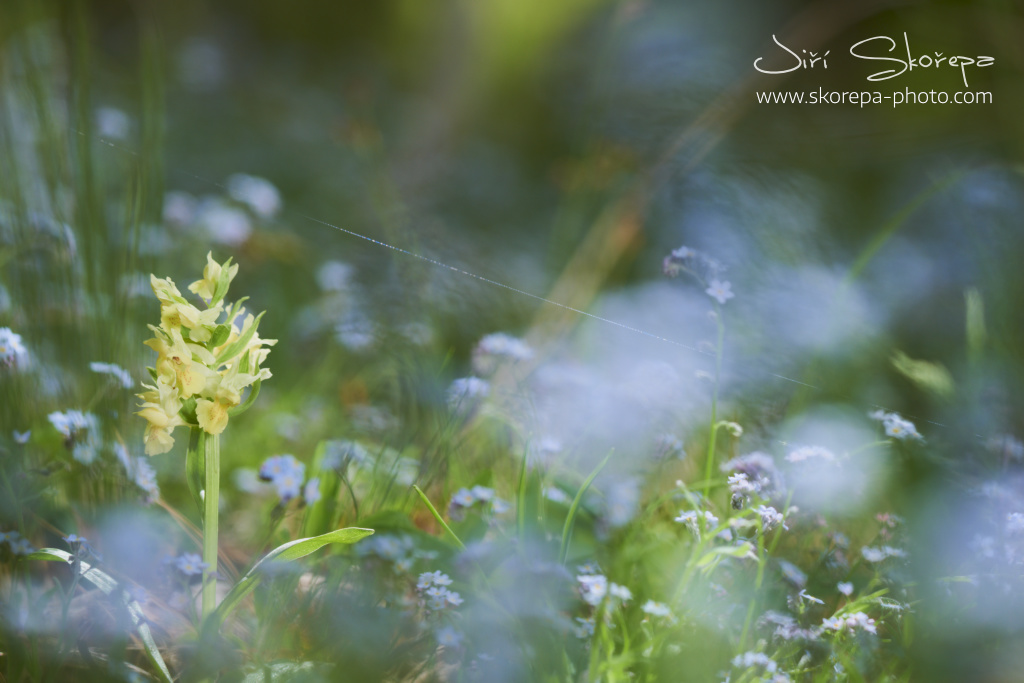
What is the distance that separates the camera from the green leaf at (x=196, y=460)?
0.54 m

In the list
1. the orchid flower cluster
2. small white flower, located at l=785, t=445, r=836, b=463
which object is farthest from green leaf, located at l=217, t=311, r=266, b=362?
small white flower, located at l=785, t=445, r=836, b=463

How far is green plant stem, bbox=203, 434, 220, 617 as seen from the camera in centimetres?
55

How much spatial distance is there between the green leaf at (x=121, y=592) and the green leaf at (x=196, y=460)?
10 centimetres

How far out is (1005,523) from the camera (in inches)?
25.9

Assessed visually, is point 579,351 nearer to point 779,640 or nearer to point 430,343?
point 430,343

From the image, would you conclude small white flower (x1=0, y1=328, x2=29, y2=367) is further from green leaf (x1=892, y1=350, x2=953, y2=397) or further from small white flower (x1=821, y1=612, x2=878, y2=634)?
green leaf (x1=892, y1=350, x2=953, y2=397)

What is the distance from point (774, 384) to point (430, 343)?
48cm

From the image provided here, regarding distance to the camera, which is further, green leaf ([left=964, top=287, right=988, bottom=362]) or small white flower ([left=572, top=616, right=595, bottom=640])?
green leaf ([left=964, top=287, right=988, bottom=362])

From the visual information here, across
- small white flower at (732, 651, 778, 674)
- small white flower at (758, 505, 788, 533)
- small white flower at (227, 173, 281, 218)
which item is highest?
small white flower at (227, 173, 281, 218)

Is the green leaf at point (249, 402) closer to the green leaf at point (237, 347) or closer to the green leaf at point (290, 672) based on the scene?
the green leaf at point (237, 347)

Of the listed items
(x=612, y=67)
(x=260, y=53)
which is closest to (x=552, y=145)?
(x=612, y=67)

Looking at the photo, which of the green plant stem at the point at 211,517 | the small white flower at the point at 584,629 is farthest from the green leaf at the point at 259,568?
the small white flower at the point at 584,629

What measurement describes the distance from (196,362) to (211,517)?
145 mm

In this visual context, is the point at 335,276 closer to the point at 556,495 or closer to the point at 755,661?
the point at 556,495
